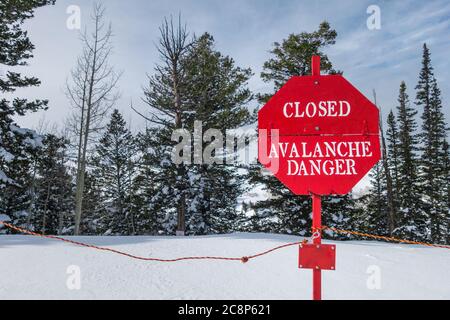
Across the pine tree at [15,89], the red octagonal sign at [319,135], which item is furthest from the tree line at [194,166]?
the red octagonal sign at [319,135]

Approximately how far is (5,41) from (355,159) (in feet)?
54.9

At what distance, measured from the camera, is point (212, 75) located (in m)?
20.8

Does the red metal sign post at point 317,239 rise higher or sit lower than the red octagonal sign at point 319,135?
lower

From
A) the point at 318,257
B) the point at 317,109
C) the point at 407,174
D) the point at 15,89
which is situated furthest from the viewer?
the point at 407,174

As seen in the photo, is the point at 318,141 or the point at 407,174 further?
the point at 407,174

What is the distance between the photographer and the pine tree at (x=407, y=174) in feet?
84.6

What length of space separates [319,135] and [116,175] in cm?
3026

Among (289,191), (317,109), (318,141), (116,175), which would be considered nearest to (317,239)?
(318,141)

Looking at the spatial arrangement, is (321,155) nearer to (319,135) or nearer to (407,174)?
(319,135)

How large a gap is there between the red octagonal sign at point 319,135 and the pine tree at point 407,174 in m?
25.2

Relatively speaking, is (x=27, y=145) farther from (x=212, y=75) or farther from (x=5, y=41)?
(x=212, y=75)

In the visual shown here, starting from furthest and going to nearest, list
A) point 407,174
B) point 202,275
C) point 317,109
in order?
point 407,174
point 202,275
point 317,109

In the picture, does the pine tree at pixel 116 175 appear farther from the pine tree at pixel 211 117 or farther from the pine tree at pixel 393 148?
the pine tree at pixel 393 148

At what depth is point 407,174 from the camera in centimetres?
2952
